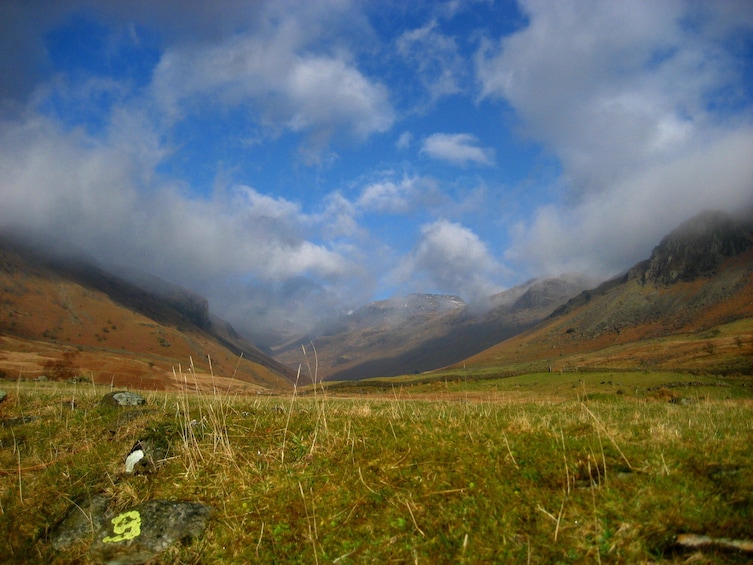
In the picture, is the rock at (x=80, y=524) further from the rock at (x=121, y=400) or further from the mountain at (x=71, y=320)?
the mountain at (x=71, y=320)

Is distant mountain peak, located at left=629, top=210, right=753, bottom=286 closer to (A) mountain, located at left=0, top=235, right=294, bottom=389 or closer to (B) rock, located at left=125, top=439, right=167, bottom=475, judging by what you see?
(A) mountain, located at left=0, top=235, right=294, bottom=389

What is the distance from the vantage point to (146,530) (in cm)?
523

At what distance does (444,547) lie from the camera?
168 inches

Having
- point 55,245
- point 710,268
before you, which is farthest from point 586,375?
point 55,245

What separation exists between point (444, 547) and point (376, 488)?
1267 millimetres

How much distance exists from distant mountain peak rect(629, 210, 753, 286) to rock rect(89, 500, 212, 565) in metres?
198

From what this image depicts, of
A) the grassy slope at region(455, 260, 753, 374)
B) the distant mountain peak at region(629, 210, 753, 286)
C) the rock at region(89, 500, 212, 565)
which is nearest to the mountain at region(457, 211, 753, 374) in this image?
the distant mountain peak at region(629, 210, 753, 286)

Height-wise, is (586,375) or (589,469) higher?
(589,469)

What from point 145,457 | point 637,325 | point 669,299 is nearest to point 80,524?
point 145,457

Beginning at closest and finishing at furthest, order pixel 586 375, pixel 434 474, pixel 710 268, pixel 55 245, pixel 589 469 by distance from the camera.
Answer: pixel 589 469 < pixel 434 474 < pixel 586 375 < pixel 710 268 < pixel 55 245

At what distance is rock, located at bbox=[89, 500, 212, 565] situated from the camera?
505 centimetres

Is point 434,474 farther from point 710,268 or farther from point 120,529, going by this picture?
point 710,268

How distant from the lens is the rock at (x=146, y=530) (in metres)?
5.05

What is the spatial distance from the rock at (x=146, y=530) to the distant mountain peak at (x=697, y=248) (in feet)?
648
